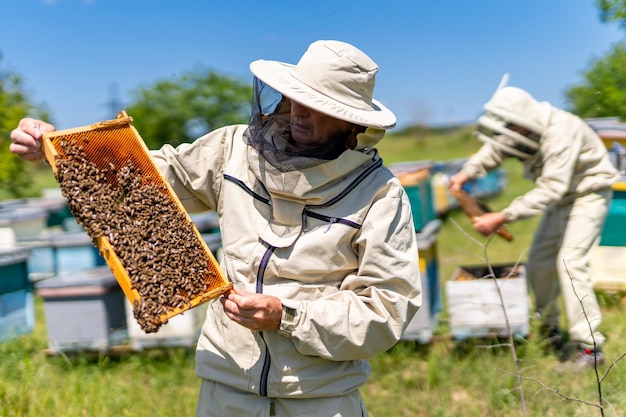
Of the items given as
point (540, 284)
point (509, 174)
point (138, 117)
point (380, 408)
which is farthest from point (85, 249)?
point (509, 174)

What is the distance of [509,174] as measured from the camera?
17.8 meters

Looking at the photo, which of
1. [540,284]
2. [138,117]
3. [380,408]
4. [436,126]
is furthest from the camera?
[436,126]

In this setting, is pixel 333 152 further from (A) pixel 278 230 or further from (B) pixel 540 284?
(B) pixel 540 284

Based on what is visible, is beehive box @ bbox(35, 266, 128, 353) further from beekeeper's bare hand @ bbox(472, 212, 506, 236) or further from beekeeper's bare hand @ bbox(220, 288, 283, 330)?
beekeeper's bare hand @ bbox(220, 288, 283, 330)

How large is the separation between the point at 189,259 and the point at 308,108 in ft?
1.93

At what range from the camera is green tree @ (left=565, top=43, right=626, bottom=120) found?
6.12 m

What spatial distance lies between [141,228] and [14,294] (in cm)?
363

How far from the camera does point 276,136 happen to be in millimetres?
2332

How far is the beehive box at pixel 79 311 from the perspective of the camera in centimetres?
480

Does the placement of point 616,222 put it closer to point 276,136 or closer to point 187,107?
point 276,136

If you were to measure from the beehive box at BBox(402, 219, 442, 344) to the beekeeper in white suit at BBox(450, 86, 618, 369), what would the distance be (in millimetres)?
455

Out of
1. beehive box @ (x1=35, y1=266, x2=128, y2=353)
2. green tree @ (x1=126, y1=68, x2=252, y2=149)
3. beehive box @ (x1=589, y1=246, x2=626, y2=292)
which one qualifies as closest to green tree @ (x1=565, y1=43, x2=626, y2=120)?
beehive box @ (x1=589, y1=246, x2=626, y2=292)

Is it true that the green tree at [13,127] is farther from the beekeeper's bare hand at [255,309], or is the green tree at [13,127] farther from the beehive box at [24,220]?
the beekeeper's bare hand at [255,309]

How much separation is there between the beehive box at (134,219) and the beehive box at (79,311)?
2.65 m
